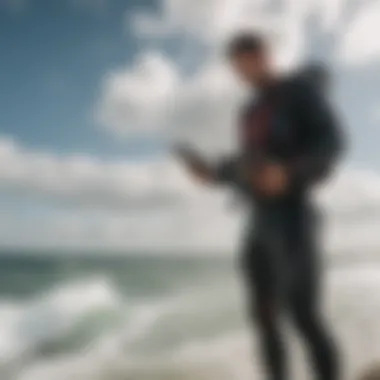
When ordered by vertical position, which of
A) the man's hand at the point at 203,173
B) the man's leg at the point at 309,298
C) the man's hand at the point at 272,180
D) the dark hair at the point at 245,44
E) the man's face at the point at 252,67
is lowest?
the man's leg at the point at 309,298

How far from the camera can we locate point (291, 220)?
1.46 meters

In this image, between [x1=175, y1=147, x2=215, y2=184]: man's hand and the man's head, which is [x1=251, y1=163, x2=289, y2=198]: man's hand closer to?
[x1=175, y1=147, x2=215, y2=184]: man's hand

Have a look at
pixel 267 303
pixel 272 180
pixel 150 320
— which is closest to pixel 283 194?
pixel 272 180

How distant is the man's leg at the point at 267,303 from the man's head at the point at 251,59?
1.27ft

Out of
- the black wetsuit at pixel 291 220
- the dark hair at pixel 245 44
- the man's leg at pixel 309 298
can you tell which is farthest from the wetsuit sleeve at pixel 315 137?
the dark hair at pixel 245 44

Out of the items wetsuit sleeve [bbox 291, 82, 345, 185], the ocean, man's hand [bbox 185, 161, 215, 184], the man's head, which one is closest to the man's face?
the man's head

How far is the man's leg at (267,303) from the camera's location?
1.50 meters

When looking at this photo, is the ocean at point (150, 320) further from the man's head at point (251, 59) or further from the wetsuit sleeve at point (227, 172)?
the man's head at point (251, 59)

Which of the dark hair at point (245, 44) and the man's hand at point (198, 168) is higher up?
the dark hair at point (245, 44)

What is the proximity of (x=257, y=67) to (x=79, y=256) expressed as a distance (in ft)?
2.60

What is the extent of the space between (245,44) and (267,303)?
0.63 meters

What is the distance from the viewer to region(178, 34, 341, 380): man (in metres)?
1.43

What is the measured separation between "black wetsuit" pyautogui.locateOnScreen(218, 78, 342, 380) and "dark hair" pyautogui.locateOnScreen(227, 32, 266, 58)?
0.50 feet

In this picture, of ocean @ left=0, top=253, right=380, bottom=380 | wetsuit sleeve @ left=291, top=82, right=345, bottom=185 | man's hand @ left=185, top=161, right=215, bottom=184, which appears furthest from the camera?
ocean @ left=0, top=253, right=380, bottom=380
